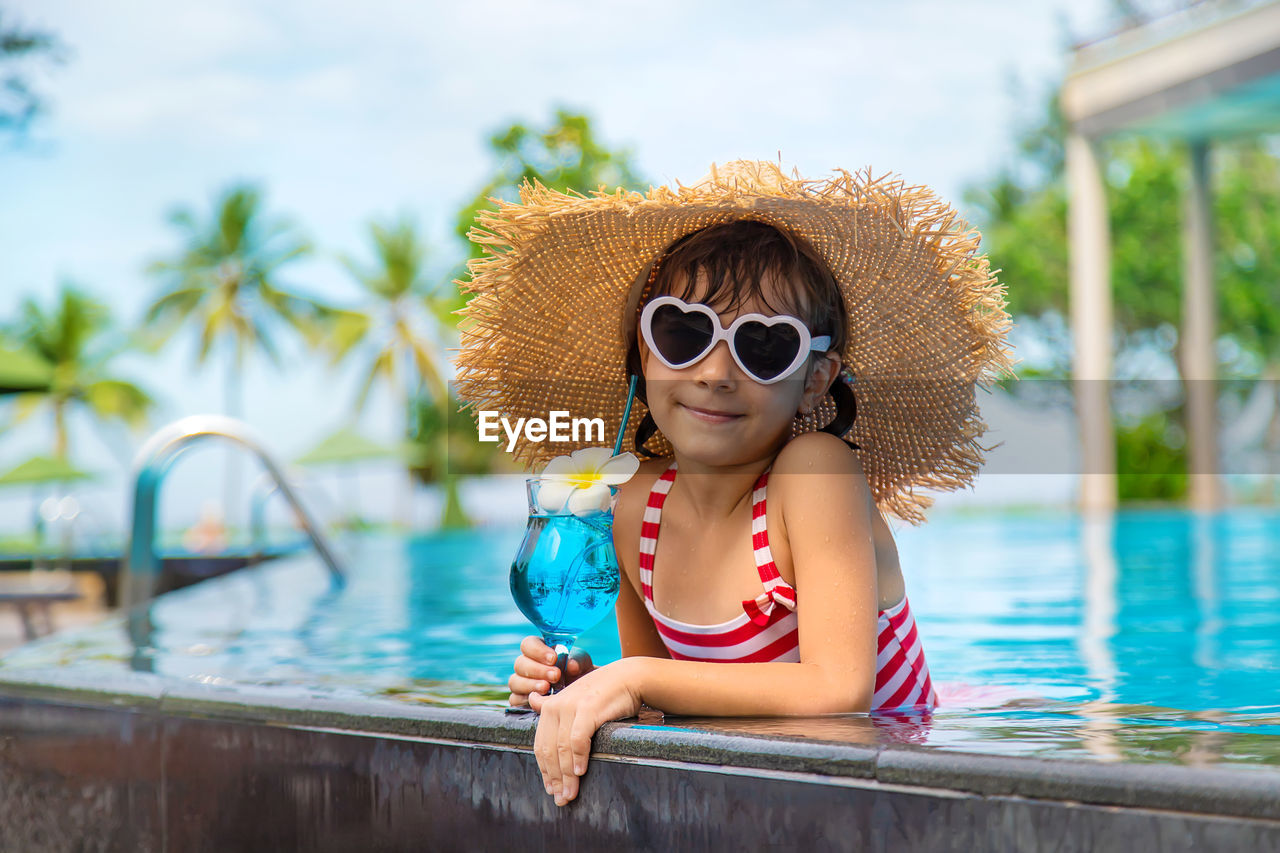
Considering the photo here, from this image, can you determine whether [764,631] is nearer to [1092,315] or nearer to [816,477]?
[816,477]

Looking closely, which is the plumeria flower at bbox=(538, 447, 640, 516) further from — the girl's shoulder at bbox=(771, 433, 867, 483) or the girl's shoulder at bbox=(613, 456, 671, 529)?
the girl's shoulder at bbox=(613, 456, 671, 529)

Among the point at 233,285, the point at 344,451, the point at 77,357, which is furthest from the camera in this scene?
the point at 77,357

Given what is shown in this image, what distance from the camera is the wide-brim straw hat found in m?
2.19

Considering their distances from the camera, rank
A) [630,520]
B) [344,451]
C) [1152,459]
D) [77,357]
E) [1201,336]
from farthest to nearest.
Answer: [77,357]
[1152,459]
[344,451]
[1201,336]
[630,520]

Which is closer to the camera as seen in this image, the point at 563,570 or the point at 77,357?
the point at 563,570

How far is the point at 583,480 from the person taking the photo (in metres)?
1.96

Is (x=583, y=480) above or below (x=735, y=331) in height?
below

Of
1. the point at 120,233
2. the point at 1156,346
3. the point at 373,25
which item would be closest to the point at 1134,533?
the point at 1156,346

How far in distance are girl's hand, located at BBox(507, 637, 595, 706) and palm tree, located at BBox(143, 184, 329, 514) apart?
40327mm

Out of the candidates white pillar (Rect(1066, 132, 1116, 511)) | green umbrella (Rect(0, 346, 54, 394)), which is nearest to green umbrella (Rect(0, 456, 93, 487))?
green umbrella (Rect(0, 346, 54, 394))

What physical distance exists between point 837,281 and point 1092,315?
65.8 ft

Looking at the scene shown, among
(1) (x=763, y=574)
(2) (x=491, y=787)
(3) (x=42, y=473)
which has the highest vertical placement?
(1) (x=763, y=574)

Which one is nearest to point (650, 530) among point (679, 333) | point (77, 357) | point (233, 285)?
point (679, 333)

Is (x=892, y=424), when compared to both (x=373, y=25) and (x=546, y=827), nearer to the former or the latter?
(x=546, y=827)
